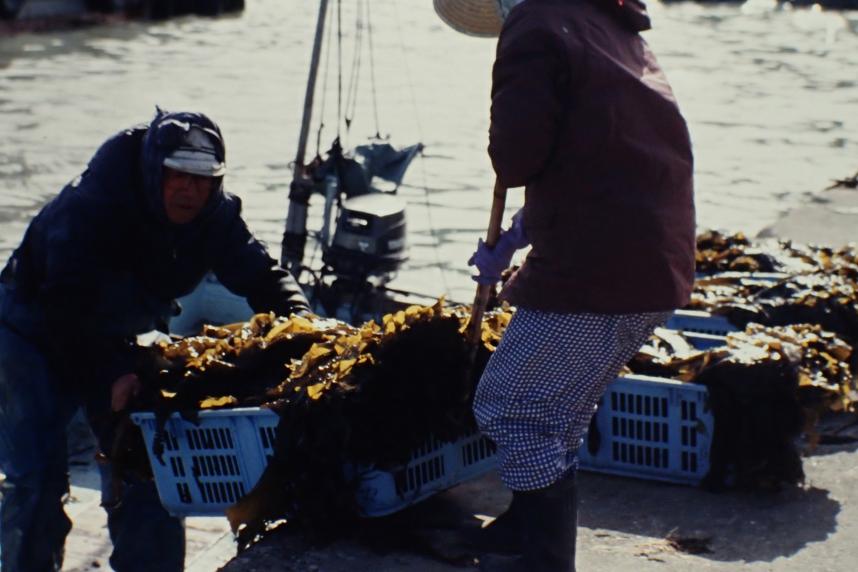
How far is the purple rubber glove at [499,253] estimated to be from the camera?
12.5 feet

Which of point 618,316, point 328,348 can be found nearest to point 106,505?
point 328,348

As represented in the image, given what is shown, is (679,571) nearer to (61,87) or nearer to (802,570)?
(802,570)

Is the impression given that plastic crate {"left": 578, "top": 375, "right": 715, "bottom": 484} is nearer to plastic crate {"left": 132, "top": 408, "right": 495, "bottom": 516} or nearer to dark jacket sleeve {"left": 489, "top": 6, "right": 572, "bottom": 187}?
plastic crate {"left": 132, "top": 408, "right": 495, "bottom": 516}

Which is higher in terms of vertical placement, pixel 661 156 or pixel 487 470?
pixel 661 156

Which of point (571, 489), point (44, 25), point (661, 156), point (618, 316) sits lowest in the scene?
point (44, 25)

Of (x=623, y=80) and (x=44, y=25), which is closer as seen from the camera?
(x=623, y=80)

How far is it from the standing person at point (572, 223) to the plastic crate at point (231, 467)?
0.64 m

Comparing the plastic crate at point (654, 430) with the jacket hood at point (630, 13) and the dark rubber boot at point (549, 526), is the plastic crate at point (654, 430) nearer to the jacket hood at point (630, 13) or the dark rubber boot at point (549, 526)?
the dark rubber boot at point (549, 526)

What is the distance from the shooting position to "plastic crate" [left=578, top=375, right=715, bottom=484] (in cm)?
462

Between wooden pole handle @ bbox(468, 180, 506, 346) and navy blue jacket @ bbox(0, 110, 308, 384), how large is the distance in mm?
829

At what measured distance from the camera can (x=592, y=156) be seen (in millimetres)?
3449

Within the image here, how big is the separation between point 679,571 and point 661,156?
1.36m

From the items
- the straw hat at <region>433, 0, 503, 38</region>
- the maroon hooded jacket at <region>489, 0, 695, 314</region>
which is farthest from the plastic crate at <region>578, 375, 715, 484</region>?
the straw hat at <region>433, 0, 503, 38</region>

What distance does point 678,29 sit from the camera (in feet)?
99.8
